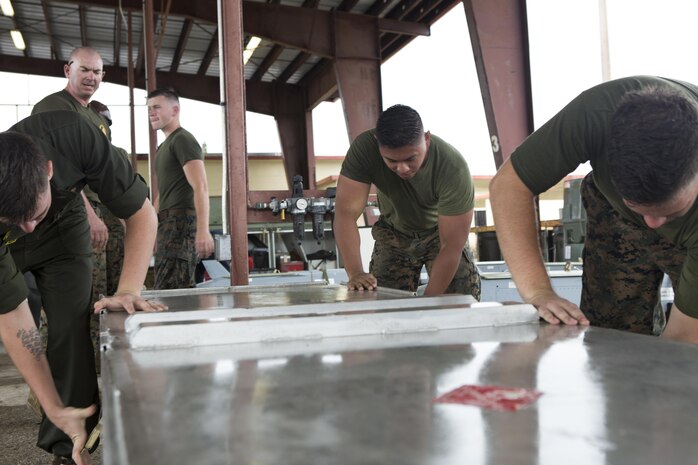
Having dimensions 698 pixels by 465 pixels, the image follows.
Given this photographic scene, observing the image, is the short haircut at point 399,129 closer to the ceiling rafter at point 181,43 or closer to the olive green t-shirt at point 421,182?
the olive green t-shirt at point 421,182

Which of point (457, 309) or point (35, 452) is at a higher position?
point (457, 309)

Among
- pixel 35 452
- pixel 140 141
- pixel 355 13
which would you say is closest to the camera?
pixel 35 452

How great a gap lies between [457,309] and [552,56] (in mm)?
12092

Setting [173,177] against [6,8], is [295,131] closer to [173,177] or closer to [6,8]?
[6,8]

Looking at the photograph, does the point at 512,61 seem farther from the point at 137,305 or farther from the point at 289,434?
the point at 289,434

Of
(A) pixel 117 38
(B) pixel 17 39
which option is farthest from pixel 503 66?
(B) pixel 17 39

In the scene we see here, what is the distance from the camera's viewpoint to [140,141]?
16.1m

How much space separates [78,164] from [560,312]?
139 cm

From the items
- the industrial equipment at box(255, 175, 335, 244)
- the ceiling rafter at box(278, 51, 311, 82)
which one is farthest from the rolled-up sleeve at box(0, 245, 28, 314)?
the ceiling rafter at box(278, 51, 311, 82)

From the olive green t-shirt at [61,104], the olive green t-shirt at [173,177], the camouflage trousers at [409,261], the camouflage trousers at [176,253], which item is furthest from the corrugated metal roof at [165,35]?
the camouflage trousers at [409,261]

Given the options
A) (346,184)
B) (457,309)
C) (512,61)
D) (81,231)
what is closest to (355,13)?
(512,61)

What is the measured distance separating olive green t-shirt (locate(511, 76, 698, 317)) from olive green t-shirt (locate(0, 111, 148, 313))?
1135 mm

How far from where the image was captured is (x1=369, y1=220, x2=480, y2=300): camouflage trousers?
304 cm

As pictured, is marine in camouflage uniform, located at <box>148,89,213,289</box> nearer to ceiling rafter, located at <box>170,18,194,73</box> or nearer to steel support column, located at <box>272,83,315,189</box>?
ceiling rafter, located at <box>170,18,194,73</box>
